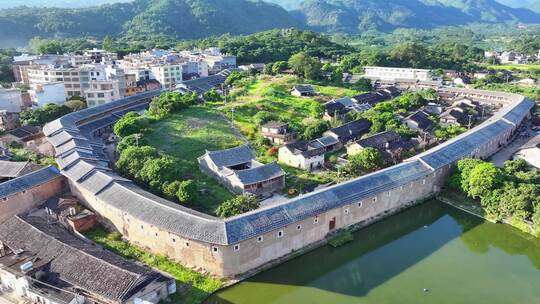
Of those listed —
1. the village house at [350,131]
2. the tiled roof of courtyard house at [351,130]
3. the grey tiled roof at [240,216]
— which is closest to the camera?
the grey tiled roof at [240,216]

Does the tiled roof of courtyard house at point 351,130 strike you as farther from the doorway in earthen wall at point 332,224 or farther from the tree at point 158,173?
the tree at point 158,173

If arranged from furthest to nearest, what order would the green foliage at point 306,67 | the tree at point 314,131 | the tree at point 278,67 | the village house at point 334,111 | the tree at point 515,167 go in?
the tree at point 278,67 → the green foliage at point 306,67 → the village house at point 334,111 → the tree at point 314,131 → the tree at point 515,167

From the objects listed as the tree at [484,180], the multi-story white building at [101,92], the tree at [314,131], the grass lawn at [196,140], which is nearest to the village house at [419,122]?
the tree at [314,131]

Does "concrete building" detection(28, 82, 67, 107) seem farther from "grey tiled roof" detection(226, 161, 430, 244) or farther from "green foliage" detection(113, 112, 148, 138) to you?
"grey tiled roof" detection(226, 161, 430, 244)

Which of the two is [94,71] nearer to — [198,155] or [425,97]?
[198,155]

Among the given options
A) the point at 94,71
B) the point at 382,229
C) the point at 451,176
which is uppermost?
the point at 94,71

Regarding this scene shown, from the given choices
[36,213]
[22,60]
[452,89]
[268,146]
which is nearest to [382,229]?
[268,146]
